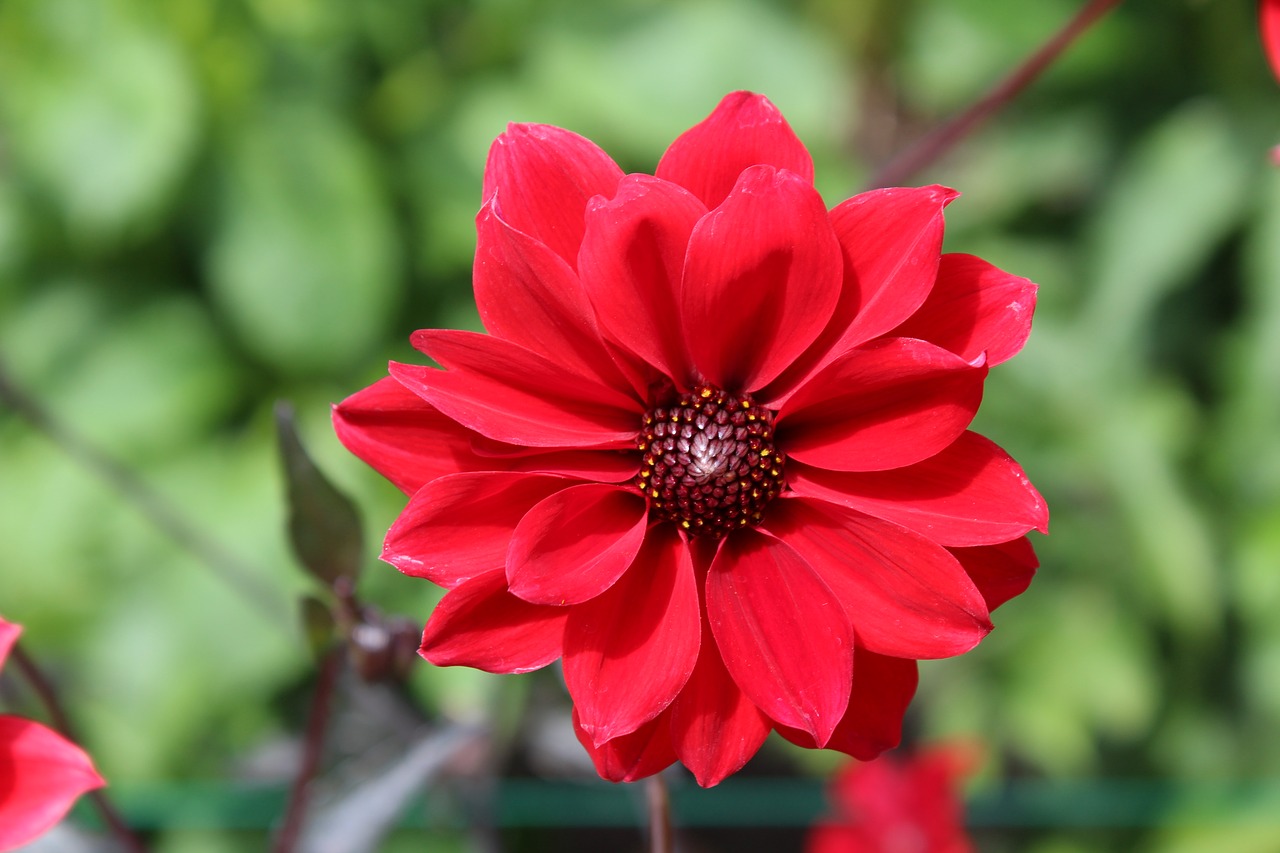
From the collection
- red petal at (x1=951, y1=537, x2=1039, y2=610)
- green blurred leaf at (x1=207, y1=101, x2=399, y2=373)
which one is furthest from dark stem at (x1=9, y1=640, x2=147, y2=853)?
green blurred leaf at (x1=207, y1=101, x2=399, y2=373)

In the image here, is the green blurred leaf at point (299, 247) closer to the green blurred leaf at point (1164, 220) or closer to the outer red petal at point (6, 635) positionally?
the outer red petal at point (6, 635)

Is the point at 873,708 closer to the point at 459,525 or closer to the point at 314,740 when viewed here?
the point at 459,525

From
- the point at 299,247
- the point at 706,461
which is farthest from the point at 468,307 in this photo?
the point at 706,461

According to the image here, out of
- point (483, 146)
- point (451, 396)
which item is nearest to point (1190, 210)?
point (483, 146)

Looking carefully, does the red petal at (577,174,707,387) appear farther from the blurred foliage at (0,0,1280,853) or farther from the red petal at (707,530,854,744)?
the blurred foliage at (0,0,1280,853)

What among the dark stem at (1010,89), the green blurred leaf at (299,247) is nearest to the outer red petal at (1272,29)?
the dark stem at (1010,89)
